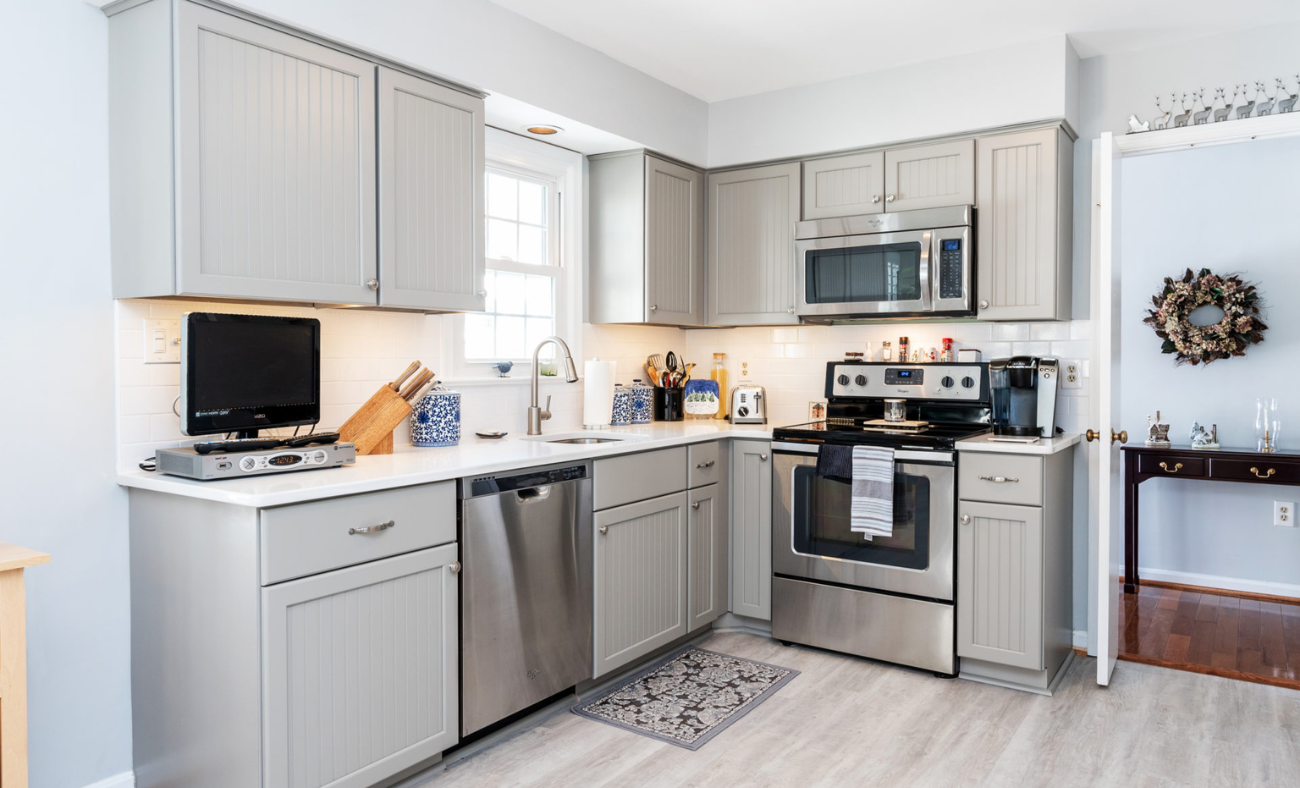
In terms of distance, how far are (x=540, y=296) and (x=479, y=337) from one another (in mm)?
412

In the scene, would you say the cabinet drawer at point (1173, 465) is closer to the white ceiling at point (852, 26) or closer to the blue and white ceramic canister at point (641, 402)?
the white ceiling at point (852, 26)

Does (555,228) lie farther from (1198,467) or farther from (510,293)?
(1198,467)

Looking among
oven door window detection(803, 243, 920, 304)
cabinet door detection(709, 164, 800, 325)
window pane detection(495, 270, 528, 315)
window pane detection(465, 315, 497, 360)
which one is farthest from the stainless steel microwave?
A: window pane detection(465, 315, 497, 360)

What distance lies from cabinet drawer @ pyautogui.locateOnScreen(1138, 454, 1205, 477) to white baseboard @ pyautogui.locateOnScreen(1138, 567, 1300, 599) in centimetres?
84

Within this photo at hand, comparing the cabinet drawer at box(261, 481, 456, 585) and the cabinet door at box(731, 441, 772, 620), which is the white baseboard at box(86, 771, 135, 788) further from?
the cabinet door at box(731, 441, 772, 620)

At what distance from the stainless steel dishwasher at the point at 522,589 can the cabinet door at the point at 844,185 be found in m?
1.73

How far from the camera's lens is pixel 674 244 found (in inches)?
155

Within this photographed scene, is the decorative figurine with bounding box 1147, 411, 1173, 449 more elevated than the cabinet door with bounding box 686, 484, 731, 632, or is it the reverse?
the decorative figurine with bounding box 1147, 411, 1173, 449

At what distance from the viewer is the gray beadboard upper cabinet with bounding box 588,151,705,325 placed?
377 cm

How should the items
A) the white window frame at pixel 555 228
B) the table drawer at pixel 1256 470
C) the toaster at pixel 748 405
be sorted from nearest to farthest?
the white window frame at pixel 555 228 < the table drawer at pixel 1256 470 < the toaster at pixel 748 405

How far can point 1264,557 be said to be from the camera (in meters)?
4.41

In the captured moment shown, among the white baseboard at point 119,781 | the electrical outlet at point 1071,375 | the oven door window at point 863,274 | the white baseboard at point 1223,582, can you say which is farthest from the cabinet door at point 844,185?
the white baseboard at point 119,781

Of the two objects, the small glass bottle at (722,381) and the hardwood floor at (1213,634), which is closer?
the hardwood floor at (1213,634)

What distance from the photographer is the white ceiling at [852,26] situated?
2979 mm
